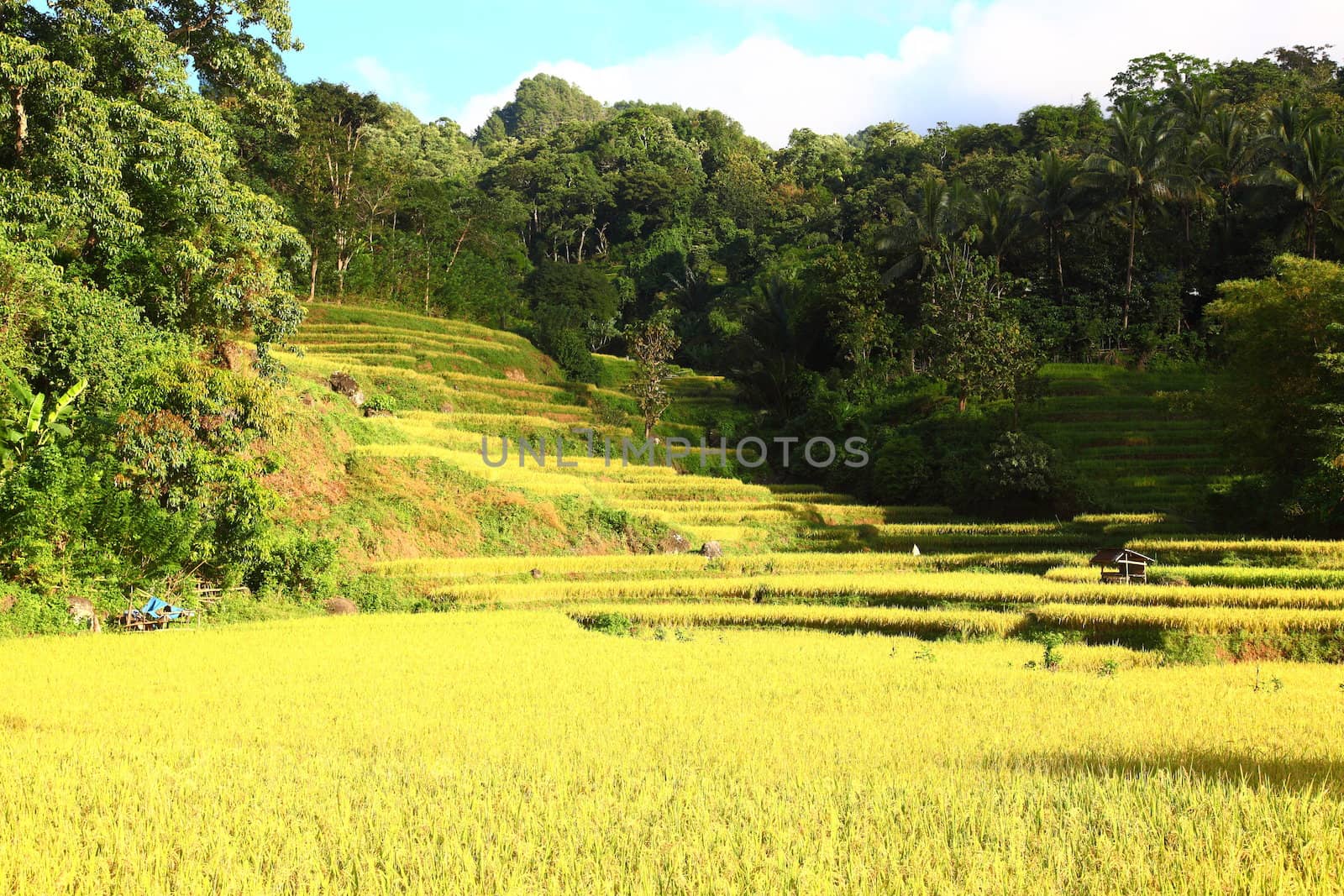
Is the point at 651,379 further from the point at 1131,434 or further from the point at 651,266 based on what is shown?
the point at 651,266

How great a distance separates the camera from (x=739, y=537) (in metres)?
21.8

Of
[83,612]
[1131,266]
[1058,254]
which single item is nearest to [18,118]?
[83,612]

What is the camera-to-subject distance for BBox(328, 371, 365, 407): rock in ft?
78.6

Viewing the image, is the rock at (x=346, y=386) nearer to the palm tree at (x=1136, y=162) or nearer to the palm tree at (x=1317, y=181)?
the palm tree at (x=1136, y=162)

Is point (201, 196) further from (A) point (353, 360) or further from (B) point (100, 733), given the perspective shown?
(A) point (353, 360)

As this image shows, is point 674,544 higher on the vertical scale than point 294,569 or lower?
higher

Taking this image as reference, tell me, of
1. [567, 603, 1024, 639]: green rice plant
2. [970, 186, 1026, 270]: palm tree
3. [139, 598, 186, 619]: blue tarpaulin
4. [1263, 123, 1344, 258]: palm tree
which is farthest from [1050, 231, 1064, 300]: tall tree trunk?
[139, 598, 186, 619]: blue tarpaulin

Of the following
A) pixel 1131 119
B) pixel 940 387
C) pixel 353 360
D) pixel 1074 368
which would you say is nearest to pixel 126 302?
pixel 353 360

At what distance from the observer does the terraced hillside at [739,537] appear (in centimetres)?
1222

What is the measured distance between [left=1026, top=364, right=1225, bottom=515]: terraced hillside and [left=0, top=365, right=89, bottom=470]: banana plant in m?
22.5

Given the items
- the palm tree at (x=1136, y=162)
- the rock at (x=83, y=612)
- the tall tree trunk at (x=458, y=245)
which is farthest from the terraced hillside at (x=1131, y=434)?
the tall tree trunk at (x=458, y=245)

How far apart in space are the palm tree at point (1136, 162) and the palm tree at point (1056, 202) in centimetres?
152

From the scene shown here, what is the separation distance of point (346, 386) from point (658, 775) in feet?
69.0

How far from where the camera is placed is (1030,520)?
2369 cm
